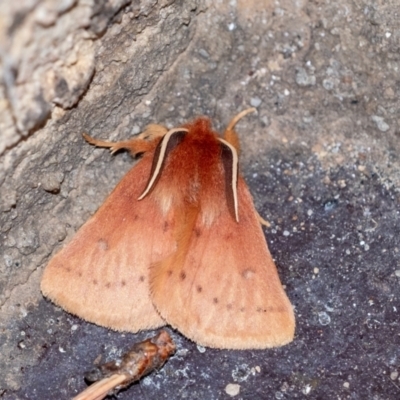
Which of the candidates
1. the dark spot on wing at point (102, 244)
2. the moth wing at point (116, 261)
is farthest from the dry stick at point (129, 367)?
the dark spot on wing at point (102, 244)

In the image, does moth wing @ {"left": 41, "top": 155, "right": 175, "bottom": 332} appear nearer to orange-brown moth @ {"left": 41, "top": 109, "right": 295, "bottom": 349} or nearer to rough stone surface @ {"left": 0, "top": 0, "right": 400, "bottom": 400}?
orange-brown moth @ {"left": 41, "top": 109, "right": 295, "bottom": 349}

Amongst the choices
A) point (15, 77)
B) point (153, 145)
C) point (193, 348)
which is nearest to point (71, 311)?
point (193, 348)

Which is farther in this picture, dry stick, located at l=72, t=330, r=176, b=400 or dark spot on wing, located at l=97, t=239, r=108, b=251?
dark spot on wing, located at l=97, t=239, r=108, b=251

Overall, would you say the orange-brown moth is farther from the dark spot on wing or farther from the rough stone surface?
the rough stone surface

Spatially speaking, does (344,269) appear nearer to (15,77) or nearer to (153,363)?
(153,363)

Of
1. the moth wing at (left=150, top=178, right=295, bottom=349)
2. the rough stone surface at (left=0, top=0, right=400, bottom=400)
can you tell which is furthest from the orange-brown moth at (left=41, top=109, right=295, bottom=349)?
the rough stone surface at (left=0, top=0, right=400, bottom=400)

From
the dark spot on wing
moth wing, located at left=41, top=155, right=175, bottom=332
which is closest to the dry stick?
moth wing, located at left=41, top=155, right=175, bottom=332

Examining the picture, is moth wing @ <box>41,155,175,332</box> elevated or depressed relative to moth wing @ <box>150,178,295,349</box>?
elevated

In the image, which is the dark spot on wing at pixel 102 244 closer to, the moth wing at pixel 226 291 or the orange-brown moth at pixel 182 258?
the orange-brown moth at pixel 182 258
